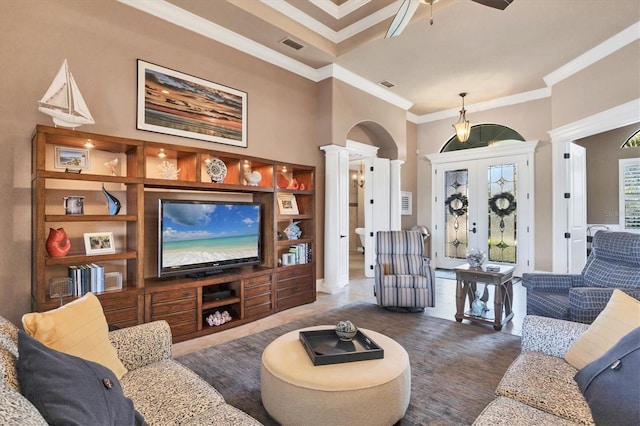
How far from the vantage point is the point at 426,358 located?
2859mm

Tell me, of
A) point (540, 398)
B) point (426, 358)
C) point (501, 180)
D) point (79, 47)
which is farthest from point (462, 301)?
point (79, 47)

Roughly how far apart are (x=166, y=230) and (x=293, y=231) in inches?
72.5

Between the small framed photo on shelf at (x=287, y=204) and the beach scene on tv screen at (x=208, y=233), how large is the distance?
55 cm

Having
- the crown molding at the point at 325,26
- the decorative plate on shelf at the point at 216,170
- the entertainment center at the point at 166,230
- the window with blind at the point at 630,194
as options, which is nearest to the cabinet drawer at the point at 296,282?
the entertainment center at the point at 166,230

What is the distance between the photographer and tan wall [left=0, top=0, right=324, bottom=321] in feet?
9.01

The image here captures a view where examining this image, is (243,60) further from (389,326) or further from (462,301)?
(462,301)

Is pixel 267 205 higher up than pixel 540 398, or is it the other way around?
pixel 267 205

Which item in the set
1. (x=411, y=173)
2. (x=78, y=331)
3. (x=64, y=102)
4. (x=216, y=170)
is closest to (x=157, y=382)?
(x=78, y=331)

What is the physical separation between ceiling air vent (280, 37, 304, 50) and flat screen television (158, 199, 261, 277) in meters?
2.23

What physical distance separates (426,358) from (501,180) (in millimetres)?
5033

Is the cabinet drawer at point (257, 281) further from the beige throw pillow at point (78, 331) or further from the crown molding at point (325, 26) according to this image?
the crown molding at point (325, 26)

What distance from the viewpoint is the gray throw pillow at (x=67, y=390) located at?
1.00m

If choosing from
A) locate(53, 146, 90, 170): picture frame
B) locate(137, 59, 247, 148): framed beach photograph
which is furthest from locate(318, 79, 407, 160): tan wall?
locate(53, 146, 90, 170): picture frame

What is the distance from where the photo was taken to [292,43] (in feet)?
14.6
